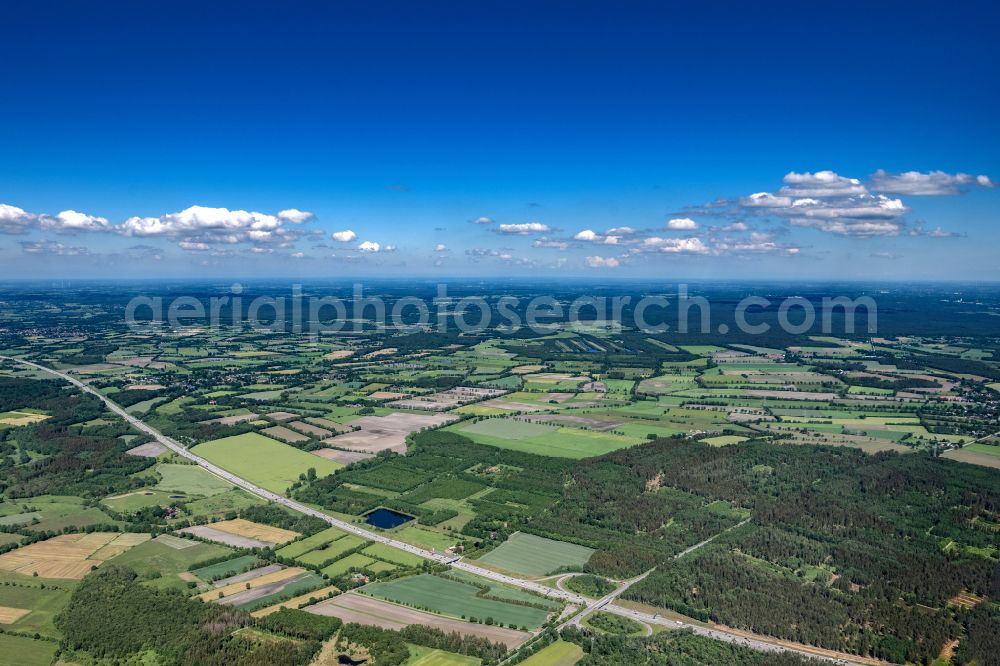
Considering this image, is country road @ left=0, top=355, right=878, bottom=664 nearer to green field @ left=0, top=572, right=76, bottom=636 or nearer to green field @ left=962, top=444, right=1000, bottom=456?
green field @ left=0, top=572, right=76, bottom=636

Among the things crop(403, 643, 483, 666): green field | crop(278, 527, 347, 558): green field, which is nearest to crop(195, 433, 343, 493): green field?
crop(278, 527, 347, 558): green field

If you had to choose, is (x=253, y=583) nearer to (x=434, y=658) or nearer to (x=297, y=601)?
(x=297, y=601)

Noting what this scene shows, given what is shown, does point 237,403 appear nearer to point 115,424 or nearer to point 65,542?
point 115,424

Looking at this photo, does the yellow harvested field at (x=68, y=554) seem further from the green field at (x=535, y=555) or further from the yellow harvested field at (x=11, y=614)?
the green field at (x=535, y=555)

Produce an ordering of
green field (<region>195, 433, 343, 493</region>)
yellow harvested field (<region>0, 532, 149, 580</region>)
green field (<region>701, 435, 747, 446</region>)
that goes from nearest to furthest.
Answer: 1. yellow harvested field (<region>0, 532, 149, 580</region>)
2. green field (<region>195, 433, 343, 493</region>)
3. green field (<region>701, 435, 747, 446</region>)

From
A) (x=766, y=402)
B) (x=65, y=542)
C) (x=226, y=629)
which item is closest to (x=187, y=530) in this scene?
(x=65, y=542)
